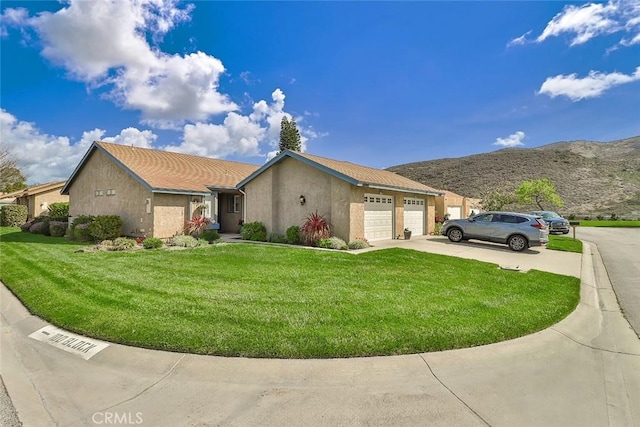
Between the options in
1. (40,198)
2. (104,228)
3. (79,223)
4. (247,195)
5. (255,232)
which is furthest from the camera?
(40,198)

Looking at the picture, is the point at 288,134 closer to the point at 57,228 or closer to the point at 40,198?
the point at 40,198

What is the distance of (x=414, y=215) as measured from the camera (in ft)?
60.8

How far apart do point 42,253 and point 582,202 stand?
219 ft

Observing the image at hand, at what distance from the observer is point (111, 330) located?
185 inches

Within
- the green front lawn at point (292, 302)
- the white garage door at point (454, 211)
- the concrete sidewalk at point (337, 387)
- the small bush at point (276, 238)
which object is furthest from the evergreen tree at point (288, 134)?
the concrete sidewalk at point (337, 387)

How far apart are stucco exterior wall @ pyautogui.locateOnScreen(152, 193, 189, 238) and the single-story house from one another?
0.05 metres

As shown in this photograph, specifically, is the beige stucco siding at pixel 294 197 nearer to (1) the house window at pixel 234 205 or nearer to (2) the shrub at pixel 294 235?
(2) the shrub at pixel 294 235

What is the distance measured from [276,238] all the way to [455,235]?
30.3ft

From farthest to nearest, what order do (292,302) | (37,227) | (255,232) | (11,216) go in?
(11,216) < (37,227) < (255,232) < (292,302)

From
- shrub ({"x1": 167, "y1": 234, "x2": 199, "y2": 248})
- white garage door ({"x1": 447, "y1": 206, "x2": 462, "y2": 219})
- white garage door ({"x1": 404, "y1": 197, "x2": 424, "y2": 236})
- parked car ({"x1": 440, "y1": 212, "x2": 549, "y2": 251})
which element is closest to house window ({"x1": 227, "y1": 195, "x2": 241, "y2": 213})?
shrub ({"x1": 167, "y1": 234, "x2": 199, "y2": 248})

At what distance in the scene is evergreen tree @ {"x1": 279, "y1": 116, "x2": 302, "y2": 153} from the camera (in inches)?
1820

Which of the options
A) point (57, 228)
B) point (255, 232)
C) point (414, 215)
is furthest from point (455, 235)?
point (57, 228)

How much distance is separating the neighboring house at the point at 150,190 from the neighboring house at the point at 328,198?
2.81 metres

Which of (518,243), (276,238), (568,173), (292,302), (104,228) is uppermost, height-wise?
(568,173)
